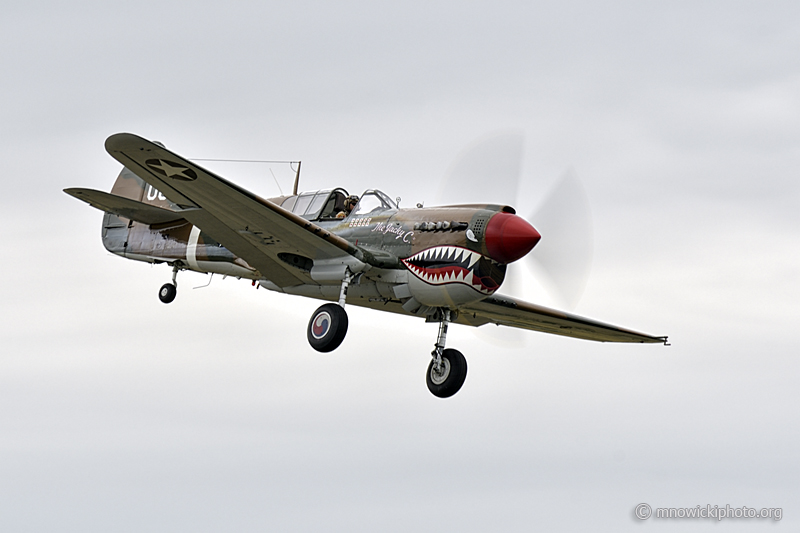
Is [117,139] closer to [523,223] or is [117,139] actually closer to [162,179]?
[162,179]

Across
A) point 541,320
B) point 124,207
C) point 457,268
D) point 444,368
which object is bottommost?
point 444,368

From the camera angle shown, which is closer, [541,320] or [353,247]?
[353,247]

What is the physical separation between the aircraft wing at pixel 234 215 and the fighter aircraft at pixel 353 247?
20 millimetres

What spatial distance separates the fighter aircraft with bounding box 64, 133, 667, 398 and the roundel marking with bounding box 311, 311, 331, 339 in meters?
0.02

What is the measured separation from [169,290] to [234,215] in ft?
16.5

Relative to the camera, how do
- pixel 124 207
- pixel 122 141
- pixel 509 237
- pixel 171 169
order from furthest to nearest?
pixel 124 207
pixel 509 237
pixel 171 169
pixel 122 141

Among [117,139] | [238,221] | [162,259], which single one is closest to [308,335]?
[238,221]

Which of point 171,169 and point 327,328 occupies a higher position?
point 171,169

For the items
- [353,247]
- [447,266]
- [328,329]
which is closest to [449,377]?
[447,266]

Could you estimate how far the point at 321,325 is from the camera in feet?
51.1

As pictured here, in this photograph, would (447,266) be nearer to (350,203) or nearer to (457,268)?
(457,268)

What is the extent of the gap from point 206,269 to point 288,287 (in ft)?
8.45

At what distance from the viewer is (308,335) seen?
→ 51.6 feet

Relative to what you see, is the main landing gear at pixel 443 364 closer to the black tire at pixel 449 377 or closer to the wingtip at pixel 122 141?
the black tire at pixel 449 377
